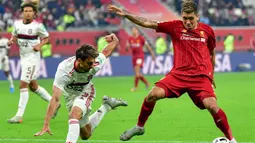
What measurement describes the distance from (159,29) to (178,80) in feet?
2.89

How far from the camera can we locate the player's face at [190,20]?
32.9 ft

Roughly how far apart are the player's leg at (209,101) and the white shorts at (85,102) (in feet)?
4.81

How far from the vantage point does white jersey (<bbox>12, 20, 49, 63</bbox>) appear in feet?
47.2

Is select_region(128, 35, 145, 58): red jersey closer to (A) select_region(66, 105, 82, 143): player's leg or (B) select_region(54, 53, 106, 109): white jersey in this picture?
(B) select_region(54, 53, 106, 109): white jersey

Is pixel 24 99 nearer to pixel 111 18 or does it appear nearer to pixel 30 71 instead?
pixel 30 71

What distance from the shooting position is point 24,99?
14180 millimetres

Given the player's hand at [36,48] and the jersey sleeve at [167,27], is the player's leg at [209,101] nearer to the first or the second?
the jersey sleeve at [167,27]

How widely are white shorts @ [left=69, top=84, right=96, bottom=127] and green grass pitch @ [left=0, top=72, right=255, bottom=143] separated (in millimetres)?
623

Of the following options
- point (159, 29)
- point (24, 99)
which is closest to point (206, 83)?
point (159, 29)

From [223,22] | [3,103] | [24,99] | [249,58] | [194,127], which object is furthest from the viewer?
[223,22]

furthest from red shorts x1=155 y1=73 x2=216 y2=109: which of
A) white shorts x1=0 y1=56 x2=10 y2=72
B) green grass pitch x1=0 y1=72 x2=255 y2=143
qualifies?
white shorts x1=0 y1=56 x2=10 y2=72

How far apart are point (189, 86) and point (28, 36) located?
544cm

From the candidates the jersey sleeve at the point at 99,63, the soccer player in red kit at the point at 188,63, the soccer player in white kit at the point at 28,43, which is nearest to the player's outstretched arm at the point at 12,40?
the soccer player in white kit at the point at 28,43

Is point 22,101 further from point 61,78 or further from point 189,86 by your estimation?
point 189,86
